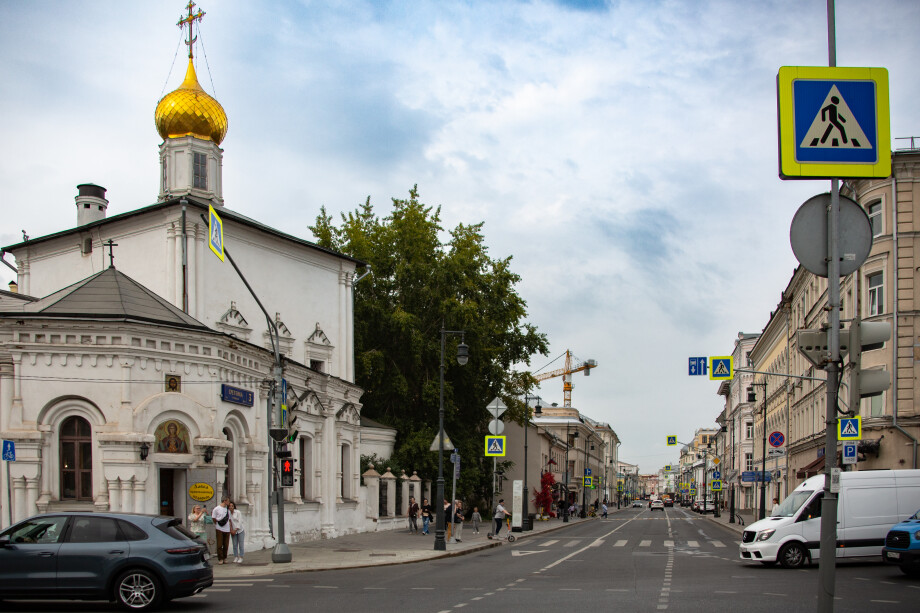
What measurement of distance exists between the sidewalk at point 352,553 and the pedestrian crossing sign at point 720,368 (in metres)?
10.1

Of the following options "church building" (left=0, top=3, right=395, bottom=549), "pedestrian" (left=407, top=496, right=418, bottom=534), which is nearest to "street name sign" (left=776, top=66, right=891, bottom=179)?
"church building" (left=0, top=3, right=395, bottom=549)

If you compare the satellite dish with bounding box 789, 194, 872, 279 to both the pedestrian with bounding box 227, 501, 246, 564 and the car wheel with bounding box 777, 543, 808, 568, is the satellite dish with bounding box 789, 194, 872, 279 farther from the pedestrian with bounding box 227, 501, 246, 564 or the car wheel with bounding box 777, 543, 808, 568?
the pedestrian with bounding box 227, 501, 246, 564

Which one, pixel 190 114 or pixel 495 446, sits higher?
pixel 190 114

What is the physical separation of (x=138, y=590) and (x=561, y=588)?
7553 millimetres

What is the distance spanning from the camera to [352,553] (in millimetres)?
25266

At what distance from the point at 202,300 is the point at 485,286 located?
20791mm

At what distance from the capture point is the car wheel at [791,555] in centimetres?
2044

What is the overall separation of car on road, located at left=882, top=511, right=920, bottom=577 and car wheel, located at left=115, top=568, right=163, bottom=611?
13731 millimetres

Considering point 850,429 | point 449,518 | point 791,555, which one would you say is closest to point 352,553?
point 449,518

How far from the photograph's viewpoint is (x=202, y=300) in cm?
2906

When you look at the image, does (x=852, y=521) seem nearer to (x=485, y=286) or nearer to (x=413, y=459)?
(x=413, y=459)

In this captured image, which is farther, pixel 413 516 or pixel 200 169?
pixel 413 516

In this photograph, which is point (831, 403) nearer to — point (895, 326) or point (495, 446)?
point (495, 446)

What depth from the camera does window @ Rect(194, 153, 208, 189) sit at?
33250 mm
